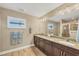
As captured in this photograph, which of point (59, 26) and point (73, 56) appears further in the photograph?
point (59, 26)

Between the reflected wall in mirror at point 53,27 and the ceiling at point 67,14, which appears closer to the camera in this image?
the ceiling at point 67,14

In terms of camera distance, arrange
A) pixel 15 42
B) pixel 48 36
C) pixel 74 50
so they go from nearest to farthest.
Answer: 1. pixel 74 50
2. pixel 48 36
3. pixel 15 42

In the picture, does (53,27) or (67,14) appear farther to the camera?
(53,27)

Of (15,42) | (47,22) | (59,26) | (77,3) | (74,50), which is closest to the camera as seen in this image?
(74,50)

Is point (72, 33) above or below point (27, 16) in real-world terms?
below

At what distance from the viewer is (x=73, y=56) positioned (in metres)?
1.95

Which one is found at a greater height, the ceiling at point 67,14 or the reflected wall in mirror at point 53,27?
the ceiling at point 67,14

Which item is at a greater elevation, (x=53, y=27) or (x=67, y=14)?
(x=67, y=14)

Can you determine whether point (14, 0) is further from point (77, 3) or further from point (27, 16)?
point (77, 3)

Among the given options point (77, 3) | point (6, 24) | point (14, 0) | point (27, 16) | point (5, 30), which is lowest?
point (5, 30)

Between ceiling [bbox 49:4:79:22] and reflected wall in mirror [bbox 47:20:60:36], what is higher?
ceiling [bbox 49:4:79:22]

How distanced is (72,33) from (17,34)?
2272 mm

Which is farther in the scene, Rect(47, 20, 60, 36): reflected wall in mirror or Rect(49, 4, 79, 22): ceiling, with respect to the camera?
Rect(47, 20, 60, 36): reflected wall in mirror

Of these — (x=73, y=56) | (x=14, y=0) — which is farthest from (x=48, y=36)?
(x=14, y=0)
